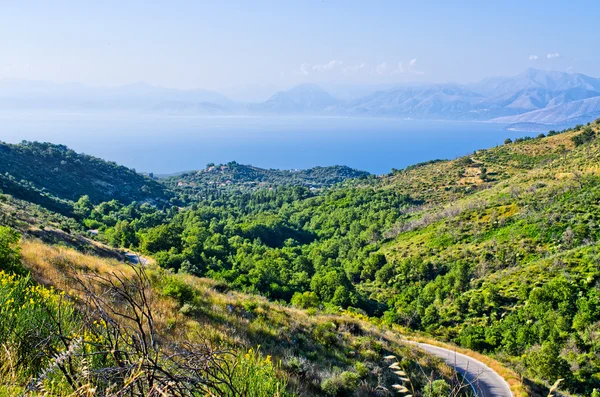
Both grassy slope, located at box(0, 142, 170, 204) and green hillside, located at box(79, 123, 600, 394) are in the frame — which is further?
grassy slope, located at box(0, 142, 170, 204)

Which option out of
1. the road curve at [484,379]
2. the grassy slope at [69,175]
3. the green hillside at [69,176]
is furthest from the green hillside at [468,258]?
the green hillside at [69,176]

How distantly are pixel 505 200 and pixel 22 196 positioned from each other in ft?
194

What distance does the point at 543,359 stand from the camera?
51.0 feet

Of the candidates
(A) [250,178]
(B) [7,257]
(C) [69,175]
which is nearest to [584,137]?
(B) [7,257]

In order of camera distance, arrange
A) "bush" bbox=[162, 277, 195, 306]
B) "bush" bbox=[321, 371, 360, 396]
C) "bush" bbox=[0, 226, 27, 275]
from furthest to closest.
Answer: "bush" bbox=[162, 277, 195, 306]
"bush" bbox=[321, 371, 360, 396]
"bush" bbox=[0, 226, 27, 275]

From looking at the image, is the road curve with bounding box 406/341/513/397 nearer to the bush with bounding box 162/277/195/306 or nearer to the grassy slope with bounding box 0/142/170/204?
the bush with bounding box 162/277/195/306

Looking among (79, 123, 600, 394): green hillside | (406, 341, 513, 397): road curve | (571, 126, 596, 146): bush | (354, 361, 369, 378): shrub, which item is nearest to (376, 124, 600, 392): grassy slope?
(79, 123, 600, 394): green hillside

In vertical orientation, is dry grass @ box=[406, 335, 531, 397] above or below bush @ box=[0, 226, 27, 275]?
below

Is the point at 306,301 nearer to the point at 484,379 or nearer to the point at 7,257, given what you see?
the point at 484,379

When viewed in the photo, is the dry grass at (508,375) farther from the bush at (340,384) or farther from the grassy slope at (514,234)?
the bush at (340,384)

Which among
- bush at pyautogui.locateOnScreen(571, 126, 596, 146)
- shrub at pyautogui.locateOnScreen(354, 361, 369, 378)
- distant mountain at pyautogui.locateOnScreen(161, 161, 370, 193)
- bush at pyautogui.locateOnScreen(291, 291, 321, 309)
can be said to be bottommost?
distant mountain at pyautogui.locateOnScreen(161, 161, 370, 193)

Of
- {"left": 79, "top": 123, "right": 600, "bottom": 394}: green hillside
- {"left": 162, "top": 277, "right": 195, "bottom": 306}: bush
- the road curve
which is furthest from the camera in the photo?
{"left": 79, "top": 123, "right": 600, "bottom": 394}: green hillside

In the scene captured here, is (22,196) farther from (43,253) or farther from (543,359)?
(543,359)

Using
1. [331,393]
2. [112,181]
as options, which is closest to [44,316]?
[331,393]
